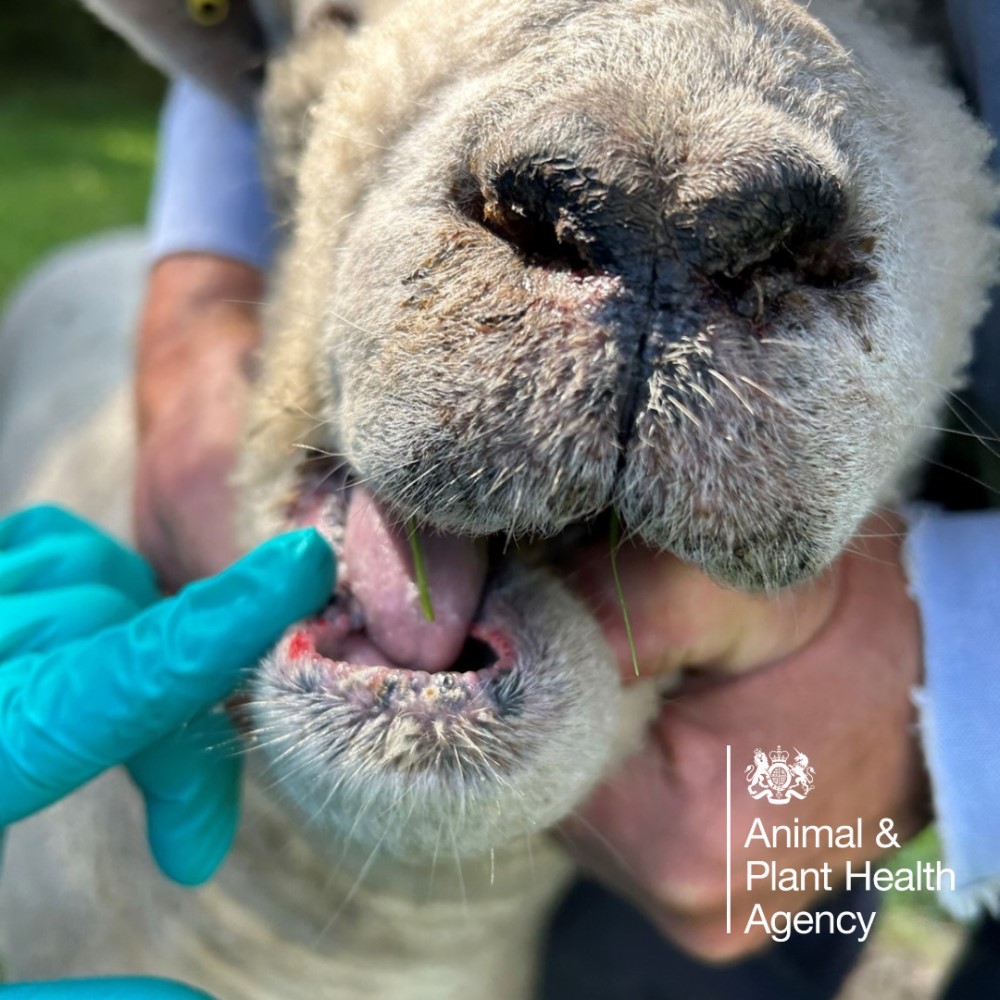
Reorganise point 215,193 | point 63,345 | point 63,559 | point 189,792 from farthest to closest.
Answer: point 63,345 < point 215,193 < point 63,559 < point 189,792

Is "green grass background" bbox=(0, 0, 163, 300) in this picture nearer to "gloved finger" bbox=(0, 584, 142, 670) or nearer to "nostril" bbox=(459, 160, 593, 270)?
"gloved finger" bbox=(0, 584, 142, 670)

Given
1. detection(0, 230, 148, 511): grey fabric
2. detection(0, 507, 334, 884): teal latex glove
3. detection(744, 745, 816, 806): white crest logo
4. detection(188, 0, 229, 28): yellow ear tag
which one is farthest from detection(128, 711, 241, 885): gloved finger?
detection(0, 230, 148, 511): grey fabric

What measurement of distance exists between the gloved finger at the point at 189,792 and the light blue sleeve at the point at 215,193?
1.34 m

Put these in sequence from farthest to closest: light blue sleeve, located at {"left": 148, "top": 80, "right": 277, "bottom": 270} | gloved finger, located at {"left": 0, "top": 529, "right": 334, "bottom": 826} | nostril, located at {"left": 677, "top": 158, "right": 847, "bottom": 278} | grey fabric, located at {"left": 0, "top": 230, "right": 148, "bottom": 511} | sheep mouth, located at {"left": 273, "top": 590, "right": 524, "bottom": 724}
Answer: grey fabric, located at {"left": 0, "top": 230, "right": 148, "bottom": 511}, light blue sleeve, located at {"left": 148, "top": 80, "right": 277, "bottom": 270}, gloved finger, located at {"left": 0, "top": 529, "right": 334, "bottom": 826}, sheep mouth, located at {"left": 273, "top": 590, "right": 524, "bottom": 724}, nostril, located at {"left": 677, "top": 158, "right": 847, "bottom": 278}

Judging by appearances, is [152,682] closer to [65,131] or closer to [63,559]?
[63,559]

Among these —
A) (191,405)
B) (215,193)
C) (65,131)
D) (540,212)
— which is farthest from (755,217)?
(65,131)

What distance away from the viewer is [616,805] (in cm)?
157

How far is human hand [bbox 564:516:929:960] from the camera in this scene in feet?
4.85

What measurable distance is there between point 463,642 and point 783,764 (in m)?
0.48

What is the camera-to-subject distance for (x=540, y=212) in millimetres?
985

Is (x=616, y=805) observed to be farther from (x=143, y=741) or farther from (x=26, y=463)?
(x=26, y=463)

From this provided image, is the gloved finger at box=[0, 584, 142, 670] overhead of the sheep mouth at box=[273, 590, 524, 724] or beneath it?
beneath

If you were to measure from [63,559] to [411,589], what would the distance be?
589 mm

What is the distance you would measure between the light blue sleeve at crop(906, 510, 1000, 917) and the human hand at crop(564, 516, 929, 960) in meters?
0.05
